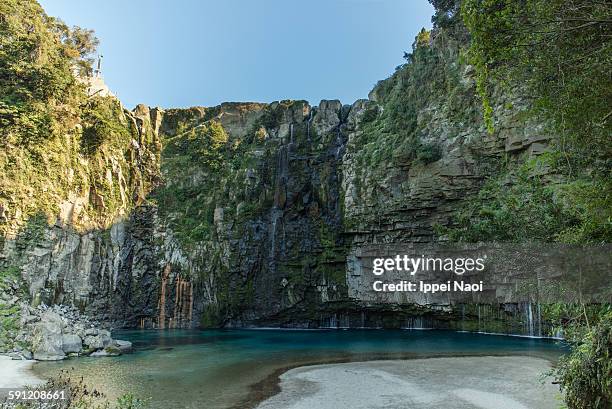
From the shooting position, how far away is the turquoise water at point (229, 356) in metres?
12.0

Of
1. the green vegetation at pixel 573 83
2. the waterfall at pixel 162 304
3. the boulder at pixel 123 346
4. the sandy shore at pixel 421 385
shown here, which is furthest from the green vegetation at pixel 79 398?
the waterfall at pixel 162 304

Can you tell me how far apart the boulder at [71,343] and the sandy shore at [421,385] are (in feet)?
32.1

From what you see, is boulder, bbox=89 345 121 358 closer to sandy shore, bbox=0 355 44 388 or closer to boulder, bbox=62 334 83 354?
boulder, bbox=62 334 83 354

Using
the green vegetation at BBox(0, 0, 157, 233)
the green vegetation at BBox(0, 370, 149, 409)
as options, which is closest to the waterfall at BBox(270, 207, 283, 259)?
the green vegetation at BBox(0, 0, 157, 233)

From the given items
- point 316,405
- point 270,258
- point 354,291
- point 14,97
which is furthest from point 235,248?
point 316,405

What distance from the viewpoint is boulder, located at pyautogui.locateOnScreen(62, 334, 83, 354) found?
17.7 m

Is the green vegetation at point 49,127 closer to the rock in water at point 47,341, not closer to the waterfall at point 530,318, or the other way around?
the rock in water at point 47,341

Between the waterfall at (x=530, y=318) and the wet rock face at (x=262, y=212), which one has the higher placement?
the wet rock face at (x=262, y=212)

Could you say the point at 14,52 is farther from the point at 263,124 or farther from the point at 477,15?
the point at 477,15

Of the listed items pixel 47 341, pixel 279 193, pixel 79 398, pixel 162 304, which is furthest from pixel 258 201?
pixel 79 398

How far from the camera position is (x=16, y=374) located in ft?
43.4

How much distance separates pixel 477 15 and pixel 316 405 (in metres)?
9.26

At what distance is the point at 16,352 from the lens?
16562 millimetres

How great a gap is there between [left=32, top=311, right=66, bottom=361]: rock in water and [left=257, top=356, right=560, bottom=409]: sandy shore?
31.6 ft
